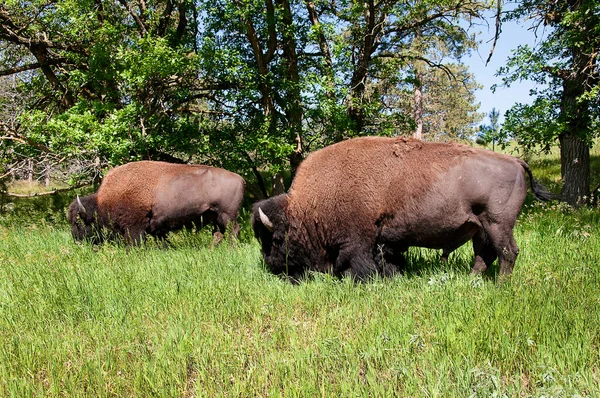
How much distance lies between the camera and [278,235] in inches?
242

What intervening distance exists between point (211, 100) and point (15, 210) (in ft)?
26.5

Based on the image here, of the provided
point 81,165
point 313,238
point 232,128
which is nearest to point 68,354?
point 313,238

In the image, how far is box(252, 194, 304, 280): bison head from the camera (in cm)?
607

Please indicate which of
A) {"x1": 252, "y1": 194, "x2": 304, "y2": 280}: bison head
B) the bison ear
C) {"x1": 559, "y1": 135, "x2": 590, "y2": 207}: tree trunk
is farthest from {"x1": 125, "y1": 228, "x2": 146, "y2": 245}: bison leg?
{"x1": 559, "y1": 135, "x2": 590, "y2": 207}: tree trunk

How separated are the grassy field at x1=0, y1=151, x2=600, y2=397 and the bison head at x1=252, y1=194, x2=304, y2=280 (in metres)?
0.26

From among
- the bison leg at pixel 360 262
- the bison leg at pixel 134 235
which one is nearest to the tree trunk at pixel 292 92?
the bison leg at pixel 134 235

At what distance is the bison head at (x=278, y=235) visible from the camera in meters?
6.07

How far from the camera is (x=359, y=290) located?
16.3 ft

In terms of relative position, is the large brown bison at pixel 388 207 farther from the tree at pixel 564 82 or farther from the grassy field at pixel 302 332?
the tree at pixel 564 82

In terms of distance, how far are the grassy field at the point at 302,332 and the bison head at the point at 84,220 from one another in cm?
239

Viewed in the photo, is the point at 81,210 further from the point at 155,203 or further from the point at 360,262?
the point at 360,262

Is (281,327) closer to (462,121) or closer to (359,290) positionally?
(359,290)

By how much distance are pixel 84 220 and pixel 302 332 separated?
6195 millimetres

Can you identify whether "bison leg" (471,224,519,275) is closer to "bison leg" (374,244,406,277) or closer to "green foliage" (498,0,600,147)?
"bison leg" (374,244,406,277)
